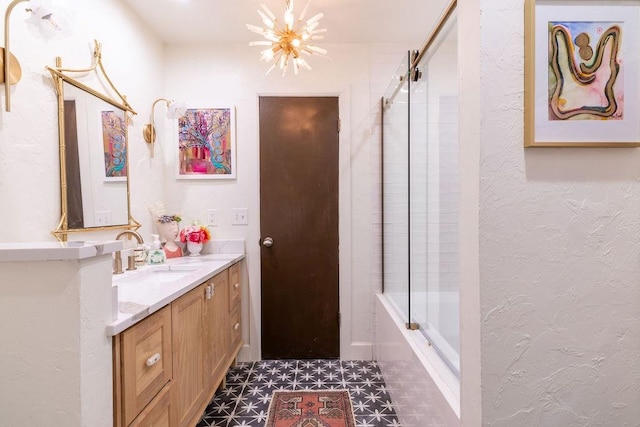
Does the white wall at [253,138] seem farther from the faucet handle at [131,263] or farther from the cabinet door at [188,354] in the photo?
the cabinet door at [188,354]

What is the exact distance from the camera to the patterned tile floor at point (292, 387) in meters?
1.76

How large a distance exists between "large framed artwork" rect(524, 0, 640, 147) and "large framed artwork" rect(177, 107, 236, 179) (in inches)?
79.3

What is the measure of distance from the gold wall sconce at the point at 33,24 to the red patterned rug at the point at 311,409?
1.84 m

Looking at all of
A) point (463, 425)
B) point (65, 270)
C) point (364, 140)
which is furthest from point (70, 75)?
point (463, 425)

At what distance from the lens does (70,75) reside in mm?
1506

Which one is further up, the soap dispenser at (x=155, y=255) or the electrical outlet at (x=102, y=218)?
the electrical outlet at (x=102, y=218)

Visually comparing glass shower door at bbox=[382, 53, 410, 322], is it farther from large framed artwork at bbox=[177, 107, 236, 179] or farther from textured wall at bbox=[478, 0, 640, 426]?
large framed artwork at bbox=[177, 107, 236, 179]

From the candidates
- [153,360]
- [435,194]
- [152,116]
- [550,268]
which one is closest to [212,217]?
[152,116]

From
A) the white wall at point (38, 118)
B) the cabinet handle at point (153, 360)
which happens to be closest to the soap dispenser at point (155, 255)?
the white wall at point (38, 118)

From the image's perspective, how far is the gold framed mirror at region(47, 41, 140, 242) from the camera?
1.43m

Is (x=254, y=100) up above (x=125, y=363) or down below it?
above

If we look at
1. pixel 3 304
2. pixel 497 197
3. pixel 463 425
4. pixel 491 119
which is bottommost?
pixel 463 425

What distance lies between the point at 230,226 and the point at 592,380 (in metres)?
2.14

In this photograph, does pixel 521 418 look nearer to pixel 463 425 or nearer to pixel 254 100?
pixel 463 425
